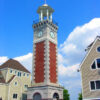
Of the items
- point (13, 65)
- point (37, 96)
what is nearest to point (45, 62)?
point (37, 96)

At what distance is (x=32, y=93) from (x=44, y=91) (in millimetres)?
4132

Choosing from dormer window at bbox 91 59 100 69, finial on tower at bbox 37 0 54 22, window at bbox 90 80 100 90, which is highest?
finial on tower at bbox 37 0 54 22

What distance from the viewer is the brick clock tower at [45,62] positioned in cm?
4141

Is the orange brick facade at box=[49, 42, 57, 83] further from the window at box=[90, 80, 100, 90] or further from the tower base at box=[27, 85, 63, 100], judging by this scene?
the window at box=[90, 80, 100, 90]

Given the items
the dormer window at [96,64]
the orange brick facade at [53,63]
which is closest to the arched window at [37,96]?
the orange brick facade at [53,63]

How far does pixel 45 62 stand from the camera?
43.4 metres

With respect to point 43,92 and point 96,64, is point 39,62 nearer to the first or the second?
point 43,92

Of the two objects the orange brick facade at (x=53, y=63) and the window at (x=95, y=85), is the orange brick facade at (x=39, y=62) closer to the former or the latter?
the orange brick facade at (x=53, y=63)

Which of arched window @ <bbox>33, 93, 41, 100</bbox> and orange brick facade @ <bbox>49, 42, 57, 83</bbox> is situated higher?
orange brick facade @ <bbox>49, 42, 57, 83</bbox>

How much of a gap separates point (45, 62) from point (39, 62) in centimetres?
228

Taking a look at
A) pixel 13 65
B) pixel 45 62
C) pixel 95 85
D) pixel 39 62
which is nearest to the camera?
pixel 95 85

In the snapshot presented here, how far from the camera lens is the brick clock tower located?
41406 mm

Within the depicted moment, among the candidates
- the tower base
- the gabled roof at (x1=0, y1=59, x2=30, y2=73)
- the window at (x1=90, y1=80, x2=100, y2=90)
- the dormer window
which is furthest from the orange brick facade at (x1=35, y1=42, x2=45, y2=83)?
the dormer window

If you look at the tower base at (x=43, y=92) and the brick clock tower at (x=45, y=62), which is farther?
the brick clock tower at (x=45, y=62)
